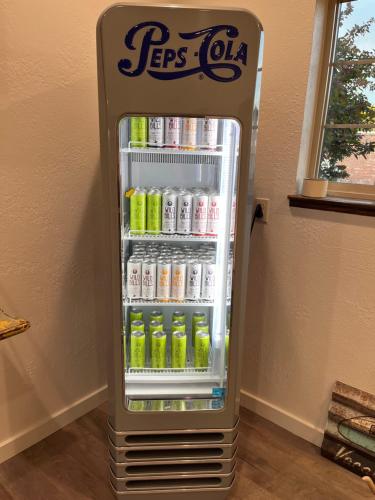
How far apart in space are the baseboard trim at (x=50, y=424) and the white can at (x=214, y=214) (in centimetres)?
130

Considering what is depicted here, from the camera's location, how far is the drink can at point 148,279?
1683 millimetres

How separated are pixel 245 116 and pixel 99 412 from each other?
1825 millimetres

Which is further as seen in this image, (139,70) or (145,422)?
(145,422)

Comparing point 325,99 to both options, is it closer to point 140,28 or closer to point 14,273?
point 140,28

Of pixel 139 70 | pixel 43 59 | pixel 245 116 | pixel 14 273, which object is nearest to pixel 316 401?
pixel 245 116

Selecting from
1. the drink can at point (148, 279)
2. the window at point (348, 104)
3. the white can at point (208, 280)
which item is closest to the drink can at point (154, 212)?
the drink can at point (148, 279)

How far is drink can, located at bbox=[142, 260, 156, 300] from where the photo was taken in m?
1.68

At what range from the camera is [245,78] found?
1309 millimetres

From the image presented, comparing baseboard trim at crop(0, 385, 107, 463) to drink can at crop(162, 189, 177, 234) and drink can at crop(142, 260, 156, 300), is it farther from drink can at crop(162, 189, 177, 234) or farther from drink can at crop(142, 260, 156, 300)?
drink can at crop(162, 189, 177, 234)

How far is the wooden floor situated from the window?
4.36 ft

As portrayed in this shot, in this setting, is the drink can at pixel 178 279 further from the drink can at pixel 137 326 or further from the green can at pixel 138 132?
the green can at pixel 138 132

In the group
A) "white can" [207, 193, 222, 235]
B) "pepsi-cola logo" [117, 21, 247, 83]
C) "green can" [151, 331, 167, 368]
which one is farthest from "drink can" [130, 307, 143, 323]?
"pepsi-cola logo" [117, 21, 247, 83]

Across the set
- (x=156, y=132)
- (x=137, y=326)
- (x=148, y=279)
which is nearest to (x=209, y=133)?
(x=156, y=132)

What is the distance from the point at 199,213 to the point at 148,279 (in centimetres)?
35
